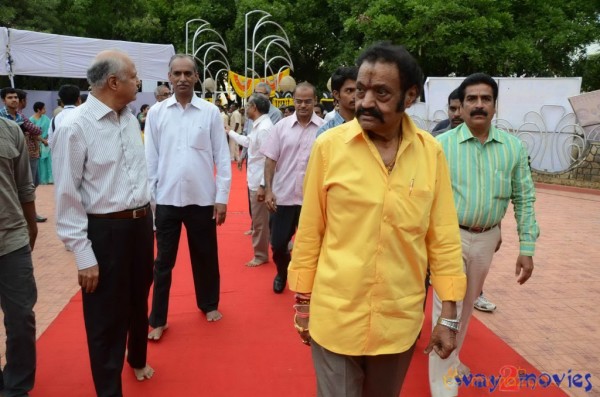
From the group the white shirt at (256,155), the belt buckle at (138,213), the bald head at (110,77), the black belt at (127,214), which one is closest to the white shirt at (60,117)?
the bald head at (110,77)

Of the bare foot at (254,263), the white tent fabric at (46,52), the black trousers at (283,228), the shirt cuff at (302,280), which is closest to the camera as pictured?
the shirt cuff at (302,280)

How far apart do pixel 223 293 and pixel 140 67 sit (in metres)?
8.06

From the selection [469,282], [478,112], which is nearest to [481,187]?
[478,112]

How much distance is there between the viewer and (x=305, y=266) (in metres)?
2.12

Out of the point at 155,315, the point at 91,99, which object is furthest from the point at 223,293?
the point at 91,99

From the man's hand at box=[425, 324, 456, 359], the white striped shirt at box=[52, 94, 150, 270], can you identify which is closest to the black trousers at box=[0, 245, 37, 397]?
the white striped shirt at box=[52, 94, 150, 270]

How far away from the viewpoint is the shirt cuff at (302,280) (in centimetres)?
212

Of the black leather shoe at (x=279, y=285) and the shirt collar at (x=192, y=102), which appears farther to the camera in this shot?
the black leather shoe at (x=279, y=285)

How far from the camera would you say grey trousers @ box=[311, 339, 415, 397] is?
2055mm

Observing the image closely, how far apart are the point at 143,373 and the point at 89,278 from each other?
38.4 inches

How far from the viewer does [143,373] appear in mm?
3420

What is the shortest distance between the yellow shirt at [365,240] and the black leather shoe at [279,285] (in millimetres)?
2987

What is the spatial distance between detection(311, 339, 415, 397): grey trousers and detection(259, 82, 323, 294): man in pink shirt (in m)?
2.79

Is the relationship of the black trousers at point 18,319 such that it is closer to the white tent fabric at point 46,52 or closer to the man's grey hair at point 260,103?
the man's grey hair at point 260,103
